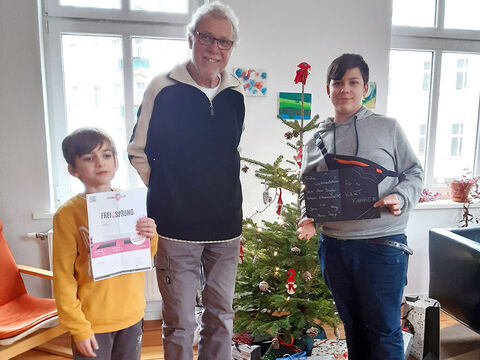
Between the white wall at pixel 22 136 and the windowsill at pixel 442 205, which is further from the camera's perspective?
the windowsill at pixel 442 205

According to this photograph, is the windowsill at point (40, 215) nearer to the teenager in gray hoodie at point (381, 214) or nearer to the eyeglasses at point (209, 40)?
the eyeglasses at point (209, 40)

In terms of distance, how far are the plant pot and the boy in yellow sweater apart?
2.60 m

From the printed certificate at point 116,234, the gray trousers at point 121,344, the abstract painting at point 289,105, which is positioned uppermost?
the abstract painting at point 289,105

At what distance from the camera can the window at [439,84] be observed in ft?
9.09

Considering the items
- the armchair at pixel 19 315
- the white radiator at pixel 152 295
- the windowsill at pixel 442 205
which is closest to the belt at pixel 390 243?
the armchair at pixel 19 315

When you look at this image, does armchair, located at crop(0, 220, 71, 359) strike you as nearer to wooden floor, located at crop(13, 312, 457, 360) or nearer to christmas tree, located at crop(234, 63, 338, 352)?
wooden floor, located at crop(13, 312, 457, 360)

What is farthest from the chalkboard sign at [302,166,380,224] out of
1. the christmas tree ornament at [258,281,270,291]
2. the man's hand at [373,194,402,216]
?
the christmas tree ornament at [258,281,270,291]

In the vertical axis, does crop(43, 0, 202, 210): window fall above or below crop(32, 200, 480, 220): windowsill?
above

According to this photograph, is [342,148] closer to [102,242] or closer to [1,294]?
[102,242]

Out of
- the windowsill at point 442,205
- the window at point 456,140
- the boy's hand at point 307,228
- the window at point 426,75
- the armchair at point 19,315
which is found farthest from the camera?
the window at point 456,140

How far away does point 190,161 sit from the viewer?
125cm

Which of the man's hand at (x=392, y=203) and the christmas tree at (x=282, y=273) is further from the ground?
the man's hand at (x=392, y=203)

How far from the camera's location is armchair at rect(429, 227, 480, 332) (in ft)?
6.25

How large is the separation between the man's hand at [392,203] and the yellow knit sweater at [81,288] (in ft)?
2.80
